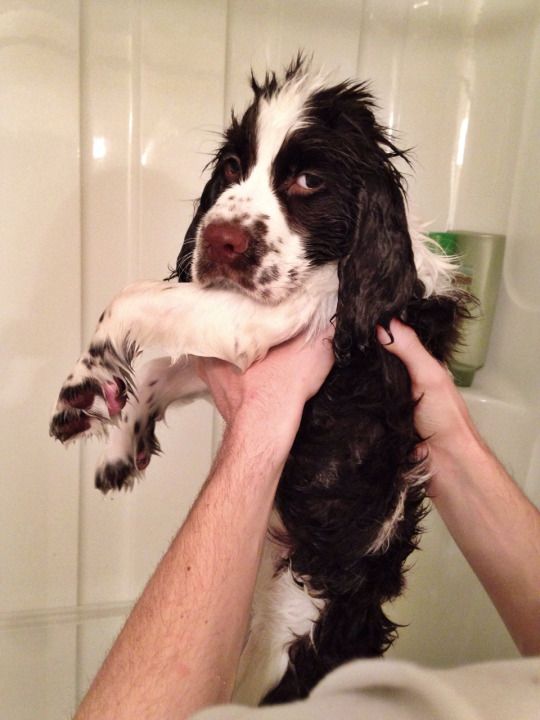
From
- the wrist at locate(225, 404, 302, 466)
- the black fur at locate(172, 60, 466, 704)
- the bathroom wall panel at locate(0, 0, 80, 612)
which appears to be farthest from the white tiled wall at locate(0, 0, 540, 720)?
the wrist at locate(225, 404, 302, 466)

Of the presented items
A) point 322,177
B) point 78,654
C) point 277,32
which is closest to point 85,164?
point 277,32

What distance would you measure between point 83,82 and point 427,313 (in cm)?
125

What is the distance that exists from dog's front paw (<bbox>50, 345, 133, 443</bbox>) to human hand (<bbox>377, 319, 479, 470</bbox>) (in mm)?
587

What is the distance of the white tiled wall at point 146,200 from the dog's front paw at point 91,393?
600 mm

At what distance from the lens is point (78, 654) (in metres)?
1.90

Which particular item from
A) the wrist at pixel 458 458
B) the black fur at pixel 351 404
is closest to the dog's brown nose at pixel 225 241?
the black fur at pixel 351 404

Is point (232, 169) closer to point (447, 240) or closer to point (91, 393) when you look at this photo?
point (91, 393)

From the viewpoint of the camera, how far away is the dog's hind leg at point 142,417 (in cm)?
136

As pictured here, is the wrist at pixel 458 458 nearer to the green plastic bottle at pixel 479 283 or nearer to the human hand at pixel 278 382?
the human hand at pixel 278 382

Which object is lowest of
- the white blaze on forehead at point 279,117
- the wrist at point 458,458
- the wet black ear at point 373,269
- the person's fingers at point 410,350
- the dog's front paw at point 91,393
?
the wrist at point 458,458

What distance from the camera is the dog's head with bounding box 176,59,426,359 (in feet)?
3.51

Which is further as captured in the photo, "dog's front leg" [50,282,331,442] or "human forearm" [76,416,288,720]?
"dog's front leg" [50,282,331,442]

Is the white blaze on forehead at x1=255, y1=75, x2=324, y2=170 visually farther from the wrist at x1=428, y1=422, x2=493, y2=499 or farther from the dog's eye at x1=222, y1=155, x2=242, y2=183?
the wrist at x1=428, y1=422, x2=493, y2=499

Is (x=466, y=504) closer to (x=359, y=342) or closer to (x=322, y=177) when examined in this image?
(x=359, y=342)
